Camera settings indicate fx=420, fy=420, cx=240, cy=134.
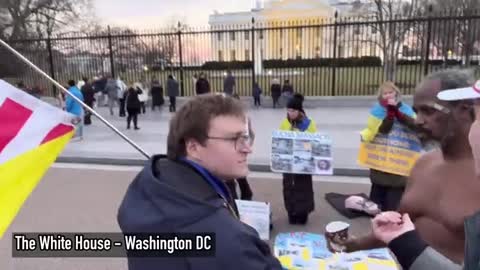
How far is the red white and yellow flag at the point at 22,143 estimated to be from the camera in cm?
188

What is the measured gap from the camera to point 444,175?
1.80 metres

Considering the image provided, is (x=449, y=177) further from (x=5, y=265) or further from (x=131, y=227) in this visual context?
(x=5, y=265)

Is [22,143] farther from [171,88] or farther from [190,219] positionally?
[171,88]

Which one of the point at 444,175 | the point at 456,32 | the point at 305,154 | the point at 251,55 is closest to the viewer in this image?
the point at 444,175

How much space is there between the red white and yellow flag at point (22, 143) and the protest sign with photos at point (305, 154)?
291 centimetres

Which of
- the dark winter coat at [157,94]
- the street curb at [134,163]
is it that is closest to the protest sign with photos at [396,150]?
the street curb at [134,163]

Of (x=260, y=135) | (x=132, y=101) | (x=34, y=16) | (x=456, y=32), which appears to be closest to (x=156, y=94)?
(x=132, y=101)

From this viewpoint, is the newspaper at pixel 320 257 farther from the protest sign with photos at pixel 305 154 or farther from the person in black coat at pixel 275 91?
the person in black coat at pixel 275 91

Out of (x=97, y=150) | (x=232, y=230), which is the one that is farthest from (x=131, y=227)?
(x=97, y=150)

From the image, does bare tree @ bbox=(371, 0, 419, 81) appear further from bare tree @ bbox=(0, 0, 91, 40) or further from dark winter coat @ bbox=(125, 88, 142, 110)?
bare tree @ bbox=(0, 0, 91, 40)

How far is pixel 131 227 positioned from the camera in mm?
1229

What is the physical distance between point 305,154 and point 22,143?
317 centimetres

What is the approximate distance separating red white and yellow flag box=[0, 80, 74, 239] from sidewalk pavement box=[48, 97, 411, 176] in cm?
528

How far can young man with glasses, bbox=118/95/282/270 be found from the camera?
3.79ft
